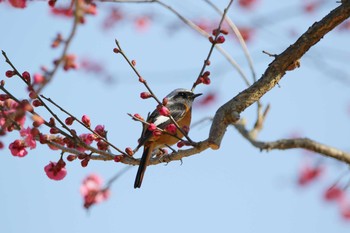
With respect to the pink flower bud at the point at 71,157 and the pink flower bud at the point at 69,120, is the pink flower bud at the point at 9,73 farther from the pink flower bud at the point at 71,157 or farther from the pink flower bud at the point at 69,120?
the pink flower bud at the point at 71,157

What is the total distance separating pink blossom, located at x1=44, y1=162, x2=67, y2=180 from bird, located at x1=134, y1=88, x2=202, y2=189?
694 millimetres

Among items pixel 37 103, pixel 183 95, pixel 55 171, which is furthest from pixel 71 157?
pixel 183 95

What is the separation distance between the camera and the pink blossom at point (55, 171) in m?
3.74

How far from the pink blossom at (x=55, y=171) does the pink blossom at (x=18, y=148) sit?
0.68ft

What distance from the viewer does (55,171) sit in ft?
12.3

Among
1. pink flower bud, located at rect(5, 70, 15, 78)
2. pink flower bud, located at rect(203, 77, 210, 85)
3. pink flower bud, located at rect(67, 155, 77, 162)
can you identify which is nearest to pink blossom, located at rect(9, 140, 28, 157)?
pink flower bud, located at rect(67, 155, 77, 162)

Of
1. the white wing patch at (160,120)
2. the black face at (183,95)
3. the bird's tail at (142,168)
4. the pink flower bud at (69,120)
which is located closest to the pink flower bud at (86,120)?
the pink flower bud at (69,120)

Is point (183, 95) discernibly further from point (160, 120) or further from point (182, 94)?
point (160, 120)

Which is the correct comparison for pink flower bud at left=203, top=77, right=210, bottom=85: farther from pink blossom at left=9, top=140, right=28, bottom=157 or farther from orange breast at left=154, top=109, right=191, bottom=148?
pink blossom at left=9, top=140, right=28, bottom=157

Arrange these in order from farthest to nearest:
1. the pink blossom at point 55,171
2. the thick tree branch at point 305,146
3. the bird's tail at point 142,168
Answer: the bird's tail at point 142,168
the thick tree branch at point 305,146
the pink blossom at point 55,171

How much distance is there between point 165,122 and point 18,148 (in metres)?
1.85

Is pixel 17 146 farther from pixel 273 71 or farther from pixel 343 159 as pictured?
pixel 343 159

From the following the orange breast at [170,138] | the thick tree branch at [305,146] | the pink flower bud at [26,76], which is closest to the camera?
the pink flower bud at [26,76]

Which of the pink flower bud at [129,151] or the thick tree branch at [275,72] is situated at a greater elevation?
the thick tree branch at [275,72]
